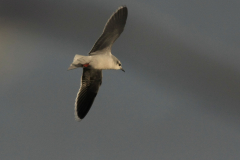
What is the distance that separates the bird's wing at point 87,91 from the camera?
146 inches

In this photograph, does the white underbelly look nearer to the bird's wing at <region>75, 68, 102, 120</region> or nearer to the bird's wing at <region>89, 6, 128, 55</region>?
the bird's wing at <region>89, 6, 128, 55</region>

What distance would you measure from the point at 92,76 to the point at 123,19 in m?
0.81

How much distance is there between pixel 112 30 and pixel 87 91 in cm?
92

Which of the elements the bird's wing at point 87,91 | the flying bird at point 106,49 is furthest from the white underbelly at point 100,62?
the bird's wing at point 87,91

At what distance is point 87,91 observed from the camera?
151 inches

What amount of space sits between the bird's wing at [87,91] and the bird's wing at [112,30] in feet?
1.70

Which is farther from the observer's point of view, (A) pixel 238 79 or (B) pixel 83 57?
(A) pixel 238 79

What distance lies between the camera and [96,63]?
3.18 metres

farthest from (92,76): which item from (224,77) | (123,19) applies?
(224,77)

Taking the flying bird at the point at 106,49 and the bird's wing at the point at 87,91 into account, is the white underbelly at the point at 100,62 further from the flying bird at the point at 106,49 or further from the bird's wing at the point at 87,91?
the bird's wing at the point at 87,91

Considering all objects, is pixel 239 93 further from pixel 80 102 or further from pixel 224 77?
pixel 80 102

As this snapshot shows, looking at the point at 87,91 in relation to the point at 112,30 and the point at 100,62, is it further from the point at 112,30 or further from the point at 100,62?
the point at 112,30

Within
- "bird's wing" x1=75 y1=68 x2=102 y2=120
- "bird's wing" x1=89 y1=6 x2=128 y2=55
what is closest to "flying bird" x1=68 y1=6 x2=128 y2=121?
"bird's wing" x1=89 y1=6 x2=128 y2=55

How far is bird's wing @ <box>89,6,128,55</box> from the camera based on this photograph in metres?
3.19
